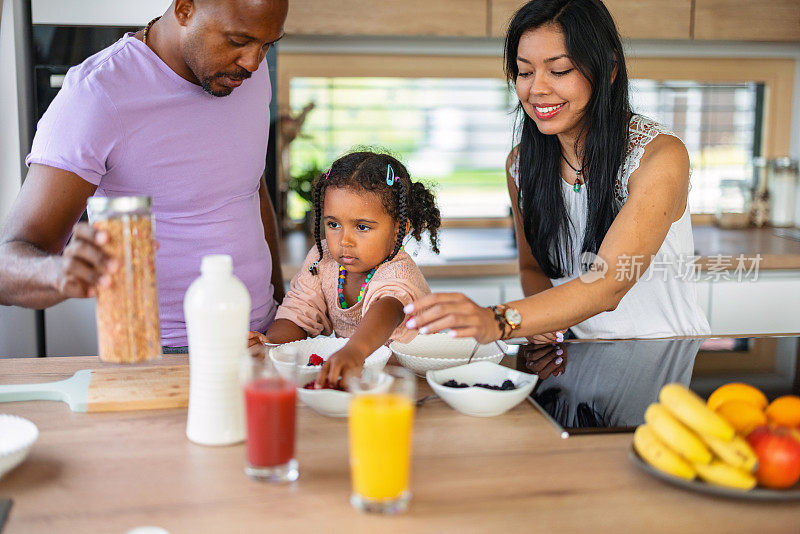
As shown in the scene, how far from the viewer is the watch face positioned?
1344mm

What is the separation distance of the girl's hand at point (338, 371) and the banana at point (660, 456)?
16.9 inches

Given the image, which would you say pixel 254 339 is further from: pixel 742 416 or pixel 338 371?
pixel 742 416

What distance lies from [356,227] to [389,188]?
121 millimetres

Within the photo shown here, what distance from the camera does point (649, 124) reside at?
5.72ft

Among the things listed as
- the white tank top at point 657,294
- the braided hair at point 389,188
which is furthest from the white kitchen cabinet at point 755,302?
the braided hair at point 389,188

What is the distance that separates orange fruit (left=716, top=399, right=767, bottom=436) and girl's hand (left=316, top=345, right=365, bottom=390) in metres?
0.53

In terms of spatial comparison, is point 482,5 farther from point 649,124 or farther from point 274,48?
point 649,124

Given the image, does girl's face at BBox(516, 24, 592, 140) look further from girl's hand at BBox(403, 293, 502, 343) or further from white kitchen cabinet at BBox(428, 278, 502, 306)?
white kitchen cabinet at BBox(428, 278, 502, 306)

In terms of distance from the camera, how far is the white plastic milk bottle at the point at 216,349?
102cm

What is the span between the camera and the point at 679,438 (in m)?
0.93

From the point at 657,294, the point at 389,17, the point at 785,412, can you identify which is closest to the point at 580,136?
the point at 657,294

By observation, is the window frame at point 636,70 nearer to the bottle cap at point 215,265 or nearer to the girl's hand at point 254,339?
the girl's hand at point 254,339

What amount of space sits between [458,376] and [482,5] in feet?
6.63

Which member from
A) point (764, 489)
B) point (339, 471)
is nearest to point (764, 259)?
point (764, 489)
